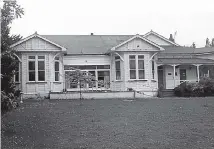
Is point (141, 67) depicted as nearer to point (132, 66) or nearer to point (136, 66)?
point (136, 66)

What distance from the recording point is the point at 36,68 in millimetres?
26156

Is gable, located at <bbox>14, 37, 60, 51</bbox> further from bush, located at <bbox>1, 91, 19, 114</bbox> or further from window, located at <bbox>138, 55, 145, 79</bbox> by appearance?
bush, located at <bbox>1, 91, 19, 114</bbox>

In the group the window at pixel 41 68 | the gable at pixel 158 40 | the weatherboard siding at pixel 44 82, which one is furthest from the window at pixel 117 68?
the gable at pixel 158 40

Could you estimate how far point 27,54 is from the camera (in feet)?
85.3

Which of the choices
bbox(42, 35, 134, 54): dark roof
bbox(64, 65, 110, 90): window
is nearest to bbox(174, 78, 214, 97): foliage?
bbox(64, 65, 110, 90): window

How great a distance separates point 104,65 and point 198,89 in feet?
28.9

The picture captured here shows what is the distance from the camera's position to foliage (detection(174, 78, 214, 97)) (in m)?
27.8

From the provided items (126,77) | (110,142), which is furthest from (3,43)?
(126,77)

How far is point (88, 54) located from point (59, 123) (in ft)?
57.4

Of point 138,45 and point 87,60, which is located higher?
point 138,45

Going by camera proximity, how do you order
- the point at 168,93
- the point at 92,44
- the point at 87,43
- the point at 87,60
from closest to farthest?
the point at 168,93 → the point at 87,60 → the point at 92,44 → the point at 87,43

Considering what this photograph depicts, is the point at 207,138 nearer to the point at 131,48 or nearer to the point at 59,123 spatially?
the point at 59,123

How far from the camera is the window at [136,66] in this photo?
2788 cm

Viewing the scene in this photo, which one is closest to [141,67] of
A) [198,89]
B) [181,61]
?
[198,89]
